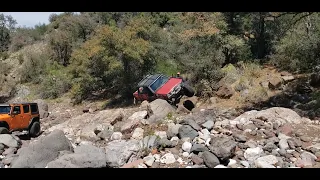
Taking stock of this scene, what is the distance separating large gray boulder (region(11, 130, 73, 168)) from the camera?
691 centimetres

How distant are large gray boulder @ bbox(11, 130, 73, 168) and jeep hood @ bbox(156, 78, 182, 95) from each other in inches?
291

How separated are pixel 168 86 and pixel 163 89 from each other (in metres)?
0.28

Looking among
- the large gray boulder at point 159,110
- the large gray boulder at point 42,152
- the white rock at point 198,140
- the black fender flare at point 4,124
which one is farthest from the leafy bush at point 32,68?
the white rock at point 198,140

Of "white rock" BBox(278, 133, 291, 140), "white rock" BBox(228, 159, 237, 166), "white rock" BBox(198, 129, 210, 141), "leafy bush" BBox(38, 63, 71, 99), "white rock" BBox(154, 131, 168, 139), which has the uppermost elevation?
"white rock" BBox(278, 133, 291, 140)

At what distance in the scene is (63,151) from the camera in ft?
24.7

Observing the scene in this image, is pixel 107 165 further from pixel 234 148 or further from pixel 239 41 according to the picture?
pixel 239 41

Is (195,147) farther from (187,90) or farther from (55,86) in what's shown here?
(55,86)

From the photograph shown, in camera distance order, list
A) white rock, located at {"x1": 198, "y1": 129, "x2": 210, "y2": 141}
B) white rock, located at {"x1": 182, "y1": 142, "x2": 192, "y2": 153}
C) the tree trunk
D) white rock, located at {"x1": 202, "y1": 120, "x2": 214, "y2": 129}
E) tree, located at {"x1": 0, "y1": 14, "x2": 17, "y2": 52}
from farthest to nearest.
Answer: tree, located at {"x1": 0, "y1": 14, "x2": 17, "y2": 52}
the tree trunk
white rock, located at {"x1": 202, "y1": 120, "x2": 214, "y2": 129}
white rock, located at {"x1": 198, "y1": 129, "x2": 210, "y2": 141}
white rock, located at {"x1": 182, "y1": 142, "x2": 192, "y2": 153}

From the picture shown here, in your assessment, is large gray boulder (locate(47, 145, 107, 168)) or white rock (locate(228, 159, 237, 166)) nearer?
large gray boulder (locate(47, 145, 107, 168))

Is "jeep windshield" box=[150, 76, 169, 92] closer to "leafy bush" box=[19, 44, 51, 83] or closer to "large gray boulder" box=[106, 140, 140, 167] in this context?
"large gray boulder" box=[106, 140, 140, 167]

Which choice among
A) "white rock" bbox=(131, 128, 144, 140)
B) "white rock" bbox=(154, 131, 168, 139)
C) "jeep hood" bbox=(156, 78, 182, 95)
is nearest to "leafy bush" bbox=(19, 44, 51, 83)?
"jeep hood" bbox=(156, 78, 182, 95)

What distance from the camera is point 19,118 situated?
11875 millimetres
